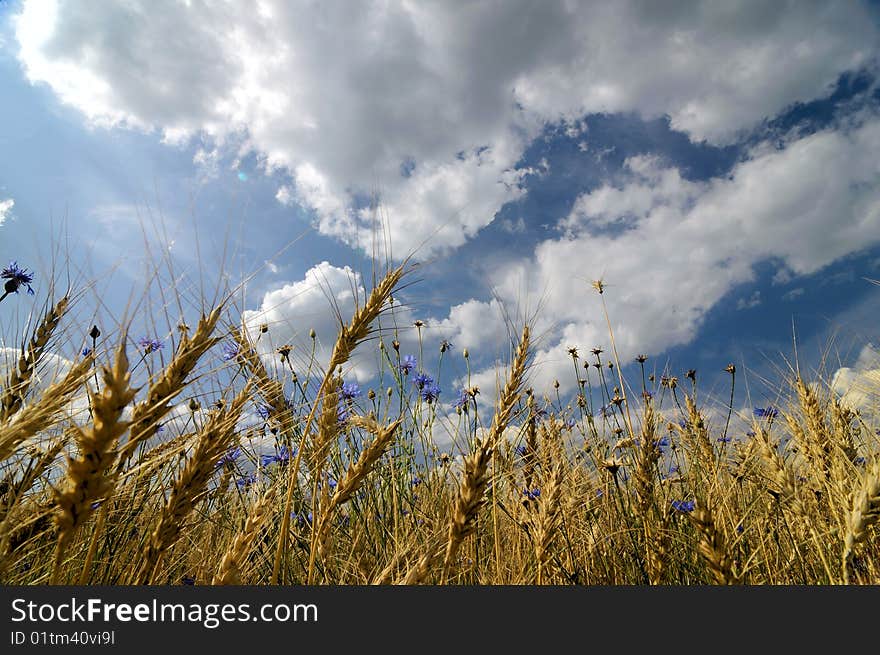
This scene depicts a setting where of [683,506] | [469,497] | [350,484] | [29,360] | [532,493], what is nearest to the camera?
[469,497]

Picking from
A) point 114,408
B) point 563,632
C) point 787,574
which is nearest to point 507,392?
point 563,632

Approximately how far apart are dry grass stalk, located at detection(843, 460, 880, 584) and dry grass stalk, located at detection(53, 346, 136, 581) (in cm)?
264

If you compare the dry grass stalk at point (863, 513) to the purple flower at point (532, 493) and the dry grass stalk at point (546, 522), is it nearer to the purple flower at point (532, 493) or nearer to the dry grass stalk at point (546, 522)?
the dry grass stalk at point (546, 522)

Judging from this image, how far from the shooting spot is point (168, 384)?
1.65m

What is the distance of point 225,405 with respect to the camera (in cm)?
185

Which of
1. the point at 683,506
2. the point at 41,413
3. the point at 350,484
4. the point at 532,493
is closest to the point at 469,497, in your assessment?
the point at 350,484

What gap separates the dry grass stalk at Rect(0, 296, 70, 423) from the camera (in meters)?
2.03

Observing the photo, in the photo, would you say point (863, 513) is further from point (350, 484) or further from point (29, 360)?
point (29, 360)

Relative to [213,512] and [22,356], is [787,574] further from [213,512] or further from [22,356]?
[22,356]

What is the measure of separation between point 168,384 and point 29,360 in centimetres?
145

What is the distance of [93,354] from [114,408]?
2.75ft

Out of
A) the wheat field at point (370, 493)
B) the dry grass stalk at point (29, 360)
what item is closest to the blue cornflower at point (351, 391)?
the wheat field at point (370, 493)

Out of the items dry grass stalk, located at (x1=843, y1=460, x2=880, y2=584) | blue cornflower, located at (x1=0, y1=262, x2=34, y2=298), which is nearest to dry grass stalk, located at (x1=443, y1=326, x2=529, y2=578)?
dry grass stalk, located at (x1=843, y1=460, x2=880, y2=584)

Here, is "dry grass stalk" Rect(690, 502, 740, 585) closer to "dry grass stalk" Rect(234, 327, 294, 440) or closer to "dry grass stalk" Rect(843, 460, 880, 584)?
"dry grass stalk" Rect(843, 460, 880, 584)
